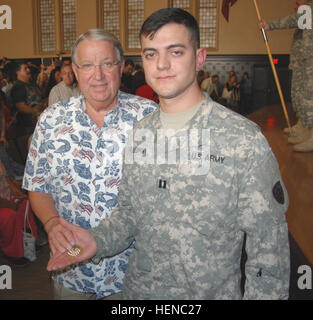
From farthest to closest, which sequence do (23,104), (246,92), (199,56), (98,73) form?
(246,92)
(23,104)
(98,73)
(199,56)

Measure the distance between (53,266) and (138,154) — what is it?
1.85ft

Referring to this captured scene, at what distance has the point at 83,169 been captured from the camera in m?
1.72

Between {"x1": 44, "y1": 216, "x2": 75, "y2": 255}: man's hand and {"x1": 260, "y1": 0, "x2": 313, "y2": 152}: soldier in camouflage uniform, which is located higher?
{"x1": 260, "y1": 0, "x2": 313, "y2": 152}: soldier in camouflage uniform

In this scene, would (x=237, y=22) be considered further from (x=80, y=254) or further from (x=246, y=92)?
(x=80, y=254)

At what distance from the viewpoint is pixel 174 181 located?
1315 millimetres

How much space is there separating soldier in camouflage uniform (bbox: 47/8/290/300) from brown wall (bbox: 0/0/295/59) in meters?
14.5

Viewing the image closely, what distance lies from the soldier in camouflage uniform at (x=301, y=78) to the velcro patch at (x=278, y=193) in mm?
3882

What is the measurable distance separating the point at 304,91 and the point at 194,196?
424 centimetres

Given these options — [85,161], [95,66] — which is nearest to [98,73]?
[95,66]

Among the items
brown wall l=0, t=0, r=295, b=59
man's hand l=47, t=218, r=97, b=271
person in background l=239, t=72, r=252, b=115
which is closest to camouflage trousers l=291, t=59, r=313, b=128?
man's hand l=47, t=218, r=97, b=271

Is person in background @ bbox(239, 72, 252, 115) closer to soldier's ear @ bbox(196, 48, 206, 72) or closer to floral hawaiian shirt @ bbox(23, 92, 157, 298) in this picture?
floral hawaiian shirt @ bbox(23, 92, 157, 298)

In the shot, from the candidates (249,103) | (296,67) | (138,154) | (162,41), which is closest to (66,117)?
(138,154)

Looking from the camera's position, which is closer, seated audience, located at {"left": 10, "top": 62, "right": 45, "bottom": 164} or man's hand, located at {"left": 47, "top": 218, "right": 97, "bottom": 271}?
man's hand, located at {"left": 47, "top": 218, "right": 97, "bottom": 271}

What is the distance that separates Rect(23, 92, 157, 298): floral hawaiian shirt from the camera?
171 cm
